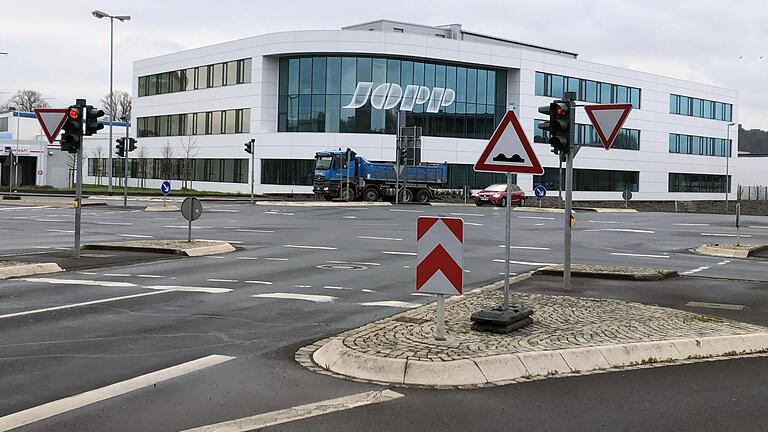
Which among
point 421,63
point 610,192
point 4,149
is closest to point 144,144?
point 4,149

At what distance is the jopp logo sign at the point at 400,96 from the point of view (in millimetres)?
62406

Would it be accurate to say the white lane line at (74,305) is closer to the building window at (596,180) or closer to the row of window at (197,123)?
the row of window at (197,123)

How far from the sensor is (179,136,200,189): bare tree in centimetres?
7175

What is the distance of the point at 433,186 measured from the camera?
5538 cm

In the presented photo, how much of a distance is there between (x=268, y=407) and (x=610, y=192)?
74319 mm

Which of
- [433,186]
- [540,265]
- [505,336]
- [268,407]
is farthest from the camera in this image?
[433,186]

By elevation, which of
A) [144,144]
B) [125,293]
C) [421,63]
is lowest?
[125,293]

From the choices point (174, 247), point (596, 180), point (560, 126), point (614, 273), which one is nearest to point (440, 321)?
point (560, 126)

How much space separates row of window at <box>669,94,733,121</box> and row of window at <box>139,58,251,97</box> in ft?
149

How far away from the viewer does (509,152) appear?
8.70 m

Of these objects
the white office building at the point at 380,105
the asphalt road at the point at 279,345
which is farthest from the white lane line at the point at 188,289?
the white office building at the point at 380,105

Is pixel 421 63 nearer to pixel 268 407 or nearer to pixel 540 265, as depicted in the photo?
pixel 540 265

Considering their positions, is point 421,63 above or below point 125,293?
above

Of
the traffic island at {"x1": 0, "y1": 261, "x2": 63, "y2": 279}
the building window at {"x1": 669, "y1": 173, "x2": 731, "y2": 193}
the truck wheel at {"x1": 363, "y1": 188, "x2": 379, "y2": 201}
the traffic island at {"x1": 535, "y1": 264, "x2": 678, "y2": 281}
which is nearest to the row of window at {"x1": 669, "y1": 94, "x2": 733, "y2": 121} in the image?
the building window at {"x1": 669, "y1": 173, "x2": 731, "y2": 193}
